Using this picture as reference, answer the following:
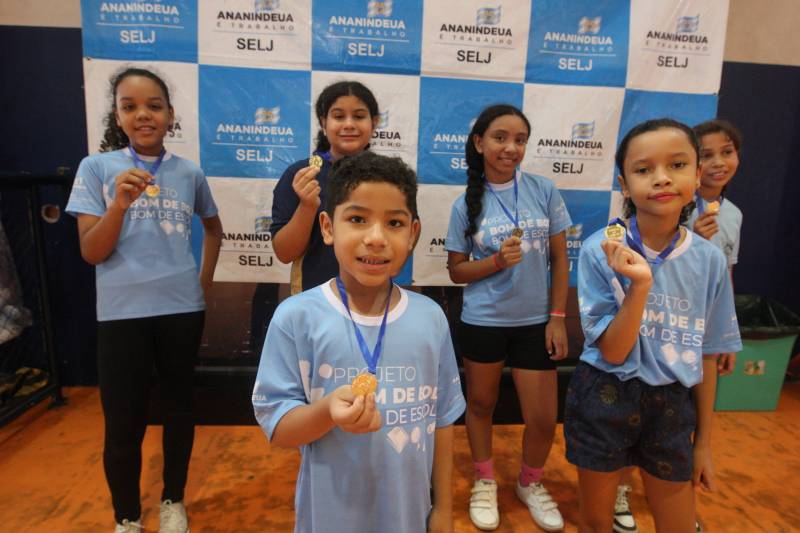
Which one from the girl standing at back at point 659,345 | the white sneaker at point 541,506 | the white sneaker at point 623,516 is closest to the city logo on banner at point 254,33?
the girl standing at back at point 659,345

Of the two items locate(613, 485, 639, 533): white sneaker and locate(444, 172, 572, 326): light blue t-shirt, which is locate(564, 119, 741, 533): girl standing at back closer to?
locate(444, 172, 572, 326): light blue t-shirt

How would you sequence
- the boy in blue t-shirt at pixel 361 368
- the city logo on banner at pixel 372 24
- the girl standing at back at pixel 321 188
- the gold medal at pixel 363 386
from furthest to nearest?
1. the city logo on banner at pixel 372 24
2. the girl standing at back at pixel 321 188
3. the boy in blue t-shirt at pixel 361 368
4. the gold medal at pixel 363 386

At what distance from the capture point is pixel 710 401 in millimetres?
1424

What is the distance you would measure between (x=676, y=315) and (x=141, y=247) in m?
1.78

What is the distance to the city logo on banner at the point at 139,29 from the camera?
8.34 feet

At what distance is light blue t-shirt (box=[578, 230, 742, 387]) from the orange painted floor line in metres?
1.11

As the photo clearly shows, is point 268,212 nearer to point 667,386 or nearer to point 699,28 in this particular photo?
point 667,386

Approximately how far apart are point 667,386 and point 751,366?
7.72 feet

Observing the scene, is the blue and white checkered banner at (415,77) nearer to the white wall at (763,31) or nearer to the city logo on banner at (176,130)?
the city logo on banner at (176,130)

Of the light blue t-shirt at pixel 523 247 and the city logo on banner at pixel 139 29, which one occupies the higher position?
the city logo on banner at pixel 139 29

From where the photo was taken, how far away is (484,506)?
83.2 inches

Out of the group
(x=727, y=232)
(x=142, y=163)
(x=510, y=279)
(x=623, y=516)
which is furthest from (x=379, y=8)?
(x=623, y=516)

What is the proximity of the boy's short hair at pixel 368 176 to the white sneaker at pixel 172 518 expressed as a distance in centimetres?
153

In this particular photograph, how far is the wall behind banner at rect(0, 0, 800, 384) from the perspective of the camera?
115 inches
